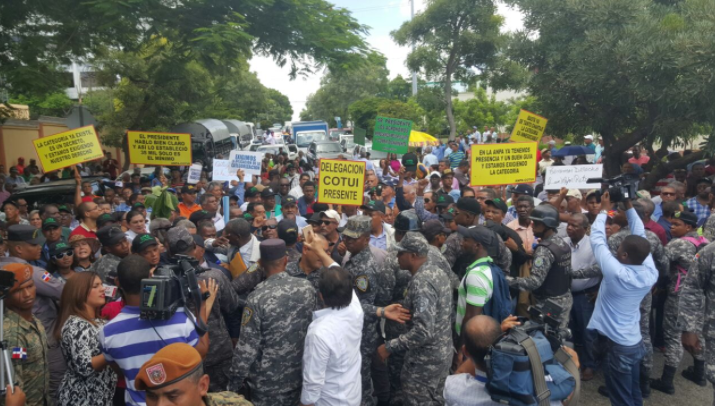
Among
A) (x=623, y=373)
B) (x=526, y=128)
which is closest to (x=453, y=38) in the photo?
(x=526, y=128)

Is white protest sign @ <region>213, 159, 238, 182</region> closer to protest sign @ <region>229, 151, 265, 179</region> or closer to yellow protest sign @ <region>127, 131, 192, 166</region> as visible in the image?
protest sign @ <region>229, 151, 265, 179</region>

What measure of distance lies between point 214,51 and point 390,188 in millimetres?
4446

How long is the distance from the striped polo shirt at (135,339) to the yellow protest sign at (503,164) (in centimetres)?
605

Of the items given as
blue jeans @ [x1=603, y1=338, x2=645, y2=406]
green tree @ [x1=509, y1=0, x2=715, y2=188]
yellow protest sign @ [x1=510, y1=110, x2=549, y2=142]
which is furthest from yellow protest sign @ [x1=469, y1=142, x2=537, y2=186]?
blue jeans @ [x1=603, y1=338, x2=645, y2=406]

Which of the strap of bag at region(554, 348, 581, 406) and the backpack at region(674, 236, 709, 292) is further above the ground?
the backpack at region(674, 236, 709, 292)

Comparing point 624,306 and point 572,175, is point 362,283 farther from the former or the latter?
point 572,175

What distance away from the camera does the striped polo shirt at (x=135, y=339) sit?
3227 millimetres

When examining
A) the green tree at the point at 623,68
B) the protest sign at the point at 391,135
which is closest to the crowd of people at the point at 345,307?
the green tree at the point at 623,68

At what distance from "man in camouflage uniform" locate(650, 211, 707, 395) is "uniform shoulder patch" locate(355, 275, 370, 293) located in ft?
11.6

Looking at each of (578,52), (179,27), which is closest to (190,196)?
(179,27)

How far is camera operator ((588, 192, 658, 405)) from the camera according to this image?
469 cm

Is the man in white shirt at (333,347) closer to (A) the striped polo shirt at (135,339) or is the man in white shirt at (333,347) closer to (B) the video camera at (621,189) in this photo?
(A) the striped polo shirt at (135,339)

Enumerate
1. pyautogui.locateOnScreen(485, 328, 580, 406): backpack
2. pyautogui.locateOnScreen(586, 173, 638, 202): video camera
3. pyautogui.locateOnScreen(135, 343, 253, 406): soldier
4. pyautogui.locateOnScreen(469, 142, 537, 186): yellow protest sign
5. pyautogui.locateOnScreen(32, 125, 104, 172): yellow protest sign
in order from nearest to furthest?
pyautogui.locateOnScreen(135, 343, 253, 406): soldier → pyautogui.locateOnScreen(485, 328, 580, 406): backpack → pyautogui.locateOnScreen(586, 173, 638, 202): video camera → pyautogui.locateOnScreen(469, 142, 537, 186): yellow protest sign → pyautogui.locateOnScreen(32, 125, 104, 172): yellow protest sign

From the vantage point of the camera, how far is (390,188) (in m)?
9.30
